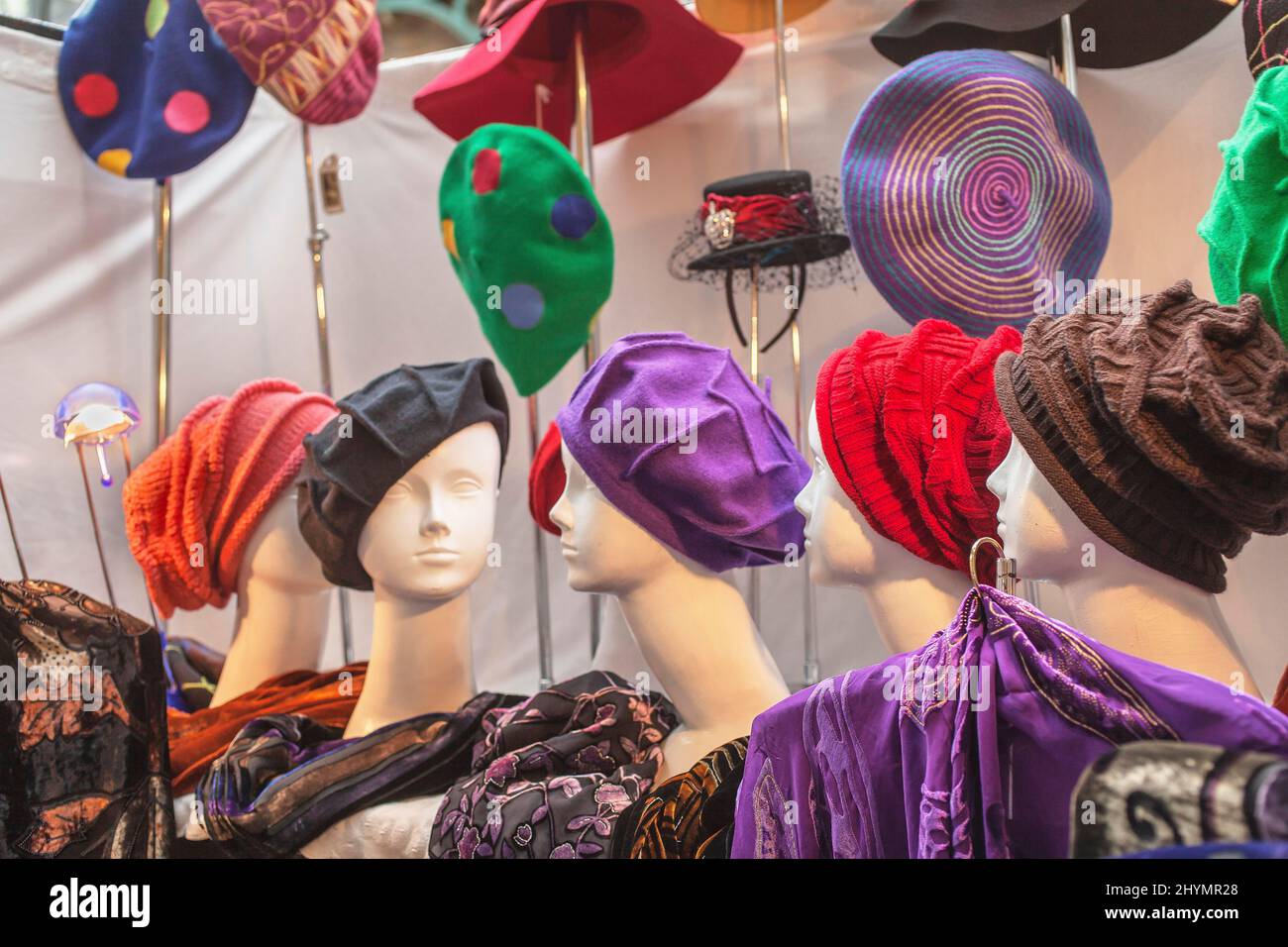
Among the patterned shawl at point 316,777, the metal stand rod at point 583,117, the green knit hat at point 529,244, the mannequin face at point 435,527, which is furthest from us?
the metal stand rod at point 583,117

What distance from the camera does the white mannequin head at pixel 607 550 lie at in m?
2.10

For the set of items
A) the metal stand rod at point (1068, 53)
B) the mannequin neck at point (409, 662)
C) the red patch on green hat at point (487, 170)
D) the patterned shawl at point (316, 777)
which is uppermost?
the metal stand rod at point (1068, 53)

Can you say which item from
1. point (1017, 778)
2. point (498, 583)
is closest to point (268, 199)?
point (498, 583)

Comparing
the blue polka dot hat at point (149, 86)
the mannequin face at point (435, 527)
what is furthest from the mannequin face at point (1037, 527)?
the blue polka dot hat at point (149, 86)

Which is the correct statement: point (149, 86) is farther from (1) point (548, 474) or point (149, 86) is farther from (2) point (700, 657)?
(2) point (700, 657)

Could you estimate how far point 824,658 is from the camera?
315cm

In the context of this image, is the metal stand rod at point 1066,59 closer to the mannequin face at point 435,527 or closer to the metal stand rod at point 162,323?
the mannequin face at point 435,527

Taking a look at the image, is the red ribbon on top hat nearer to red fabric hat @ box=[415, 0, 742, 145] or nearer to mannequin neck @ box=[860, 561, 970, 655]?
red fabric hat @ box=[415, 0, 742, 145]

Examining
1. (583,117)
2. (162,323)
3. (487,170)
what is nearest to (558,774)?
(487,170)

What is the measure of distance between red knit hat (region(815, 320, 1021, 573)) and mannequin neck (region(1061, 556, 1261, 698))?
0.79 ft

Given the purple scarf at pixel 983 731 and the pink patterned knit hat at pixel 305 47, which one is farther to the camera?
the pink patterned knit hat at pixel 305 47

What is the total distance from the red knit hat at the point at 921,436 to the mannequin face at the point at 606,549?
0.34 metres
